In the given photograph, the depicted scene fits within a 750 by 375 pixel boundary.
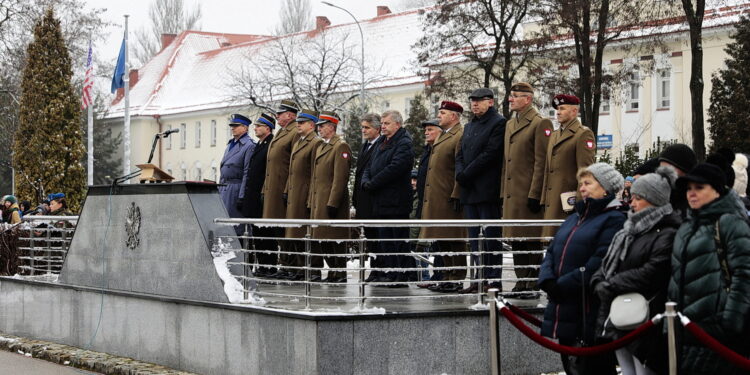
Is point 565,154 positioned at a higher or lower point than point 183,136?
lower

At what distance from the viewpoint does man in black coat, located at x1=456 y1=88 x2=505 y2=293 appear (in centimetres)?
1197

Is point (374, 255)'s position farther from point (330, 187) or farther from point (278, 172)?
point (278, 172)

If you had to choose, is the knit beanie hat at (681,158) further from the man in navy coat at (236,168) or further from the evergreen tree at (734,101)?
the evergreen tree at (734,101)

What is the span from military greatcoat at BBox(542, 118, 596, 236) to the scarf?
10.9 feet

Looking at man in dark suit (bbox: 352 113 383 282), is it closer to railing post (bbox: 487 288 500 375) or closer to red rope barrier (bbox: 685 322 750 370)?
railing post (bbox: 487 288 500 375)

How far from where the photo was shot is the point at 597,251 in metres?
8.07

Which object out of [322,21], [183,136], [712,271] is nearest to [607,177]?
[712,271]

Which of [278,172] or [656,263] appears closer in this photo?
[656,263]

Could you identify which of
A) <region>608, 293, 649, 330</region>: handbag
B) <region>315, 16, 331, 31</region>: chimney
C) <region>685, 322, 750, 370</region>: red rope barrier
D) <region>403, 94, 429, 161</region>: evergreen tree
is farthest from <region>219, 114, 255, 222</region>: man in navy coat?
<region>315, 16, 331, 31</region>: chimney

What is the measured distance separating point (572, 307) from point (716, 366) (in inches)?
53.4

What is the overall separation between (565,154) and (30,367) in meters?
5.95

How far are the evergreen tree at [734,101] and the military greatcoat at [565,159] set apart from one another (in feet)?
87.1

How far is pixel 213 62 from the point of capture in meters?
77.9

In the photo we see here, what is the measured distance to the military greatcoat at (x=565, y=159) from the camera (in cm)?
1106
